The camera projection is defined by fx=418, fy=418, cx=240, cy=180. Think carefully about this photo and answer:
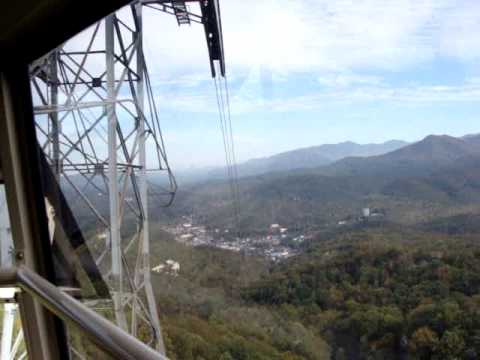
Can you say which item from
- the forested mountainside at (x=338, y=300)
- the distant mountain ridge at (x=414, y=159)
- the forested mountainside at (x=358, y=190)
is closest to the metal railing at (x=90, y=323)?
the forested mountainside at (x=338, y=300)

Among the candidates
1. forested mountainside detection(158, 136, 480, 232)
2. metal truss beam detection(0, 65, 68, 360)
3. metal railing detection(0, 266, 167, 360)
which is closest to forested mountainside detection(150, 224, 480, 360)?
forested mountainside detection(158, 136, 480, 232)

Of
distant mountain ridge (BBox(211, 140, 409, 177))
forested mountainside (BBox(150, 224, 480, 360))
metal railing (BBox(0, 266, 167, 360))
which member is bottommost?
forested mountainside (BBox(150, 224, 480, 360))

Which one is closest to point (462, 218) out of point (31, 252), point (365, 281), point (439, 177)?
point (365, 281)

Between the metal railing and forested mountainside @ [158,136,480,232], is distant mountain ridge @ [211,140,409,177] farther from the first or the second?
the metal railing

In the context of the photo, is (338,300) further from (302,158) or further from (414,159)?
(302,158)

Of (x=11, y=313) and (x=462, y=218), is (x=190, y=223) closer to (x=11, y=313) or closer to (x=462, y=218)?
(x=11, y=313)

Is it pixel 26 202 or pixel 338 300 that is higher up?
pixel 26 202

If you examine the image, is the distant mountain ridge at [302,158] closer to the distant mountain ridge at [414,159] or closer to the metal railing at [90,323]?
the distant mountain ridge at [414,159]

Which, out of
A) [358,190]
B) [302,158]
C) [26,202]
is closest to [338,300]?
[358,190]
